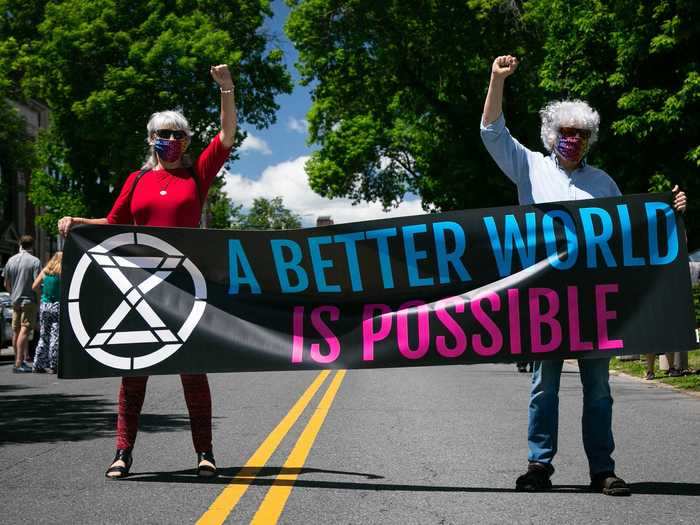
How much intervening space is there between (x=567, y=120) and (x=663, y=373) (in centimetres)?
1062

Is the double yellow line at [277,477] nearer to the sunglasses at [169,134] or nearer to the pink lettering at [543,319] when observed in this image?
the pink lettering at [543,319]

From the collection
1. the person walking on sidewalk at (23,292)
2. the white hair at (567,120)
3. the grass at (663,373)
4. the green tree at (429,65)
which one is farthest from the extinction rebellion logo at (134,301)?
the green tree at (429,65)

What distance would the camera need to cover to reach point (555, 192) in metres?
6.30

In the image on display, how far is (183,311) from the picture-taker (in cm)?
641

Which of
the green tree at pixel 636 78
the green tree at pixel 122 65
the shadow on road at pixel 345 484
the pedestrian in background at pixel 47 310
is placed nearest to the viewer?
the shadow on road at pixel 345 484

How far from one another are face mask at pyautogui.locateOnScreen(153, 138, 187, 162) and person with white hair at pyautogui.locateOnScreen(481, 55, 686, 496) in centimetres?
190

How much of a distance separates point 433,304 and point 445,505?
4.40ft

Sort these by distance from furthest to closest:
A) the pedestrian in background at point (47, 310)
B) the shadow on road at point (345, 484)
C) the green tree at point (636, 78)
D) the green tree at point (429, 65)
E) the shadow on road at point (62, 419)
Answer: the green tree at point (429, 65)
the green tree at point (636, 78)
the pedestrian in background at point (47, 310)
the shadow on road at point (62, 419)
the shadow on road at point (345, 484)

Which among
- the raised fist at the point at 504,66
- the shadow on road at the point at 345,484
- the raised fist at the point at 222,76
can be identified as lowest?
the shadow on road at the point at 345,484

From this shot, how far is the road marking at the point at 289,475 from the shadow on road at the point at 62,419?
1.20 m

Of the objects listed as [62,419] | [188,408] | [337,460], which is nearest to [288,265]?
[188,408]

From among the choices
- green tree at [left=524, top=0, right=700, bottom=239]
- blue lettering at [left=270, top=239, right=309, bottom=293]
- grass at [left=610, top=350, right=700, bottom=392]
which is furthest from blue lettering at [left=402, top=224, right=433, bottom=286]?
green tree at [left=524, top=0, right=700, bottom=239]

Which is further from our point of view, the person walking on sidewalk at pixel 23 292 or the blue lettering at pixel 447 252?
the person walking on sidewalk at pixel 23 292

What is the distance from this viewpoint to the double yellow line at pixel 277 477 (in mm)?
5353
